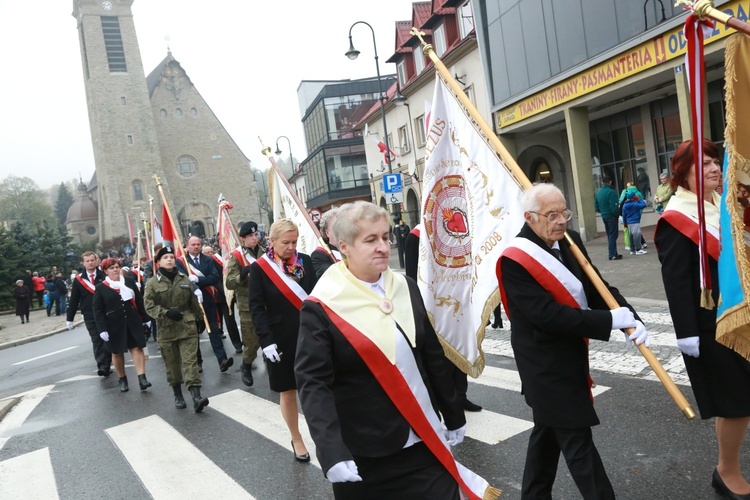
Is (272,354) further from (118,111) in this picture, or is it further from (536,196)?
(118,111)

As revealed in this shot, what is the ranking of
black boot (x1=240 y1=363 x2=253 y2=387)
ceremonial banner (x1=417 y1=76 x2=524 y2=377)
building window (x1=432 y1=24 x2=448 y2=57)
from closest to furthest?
1. ceremonial banner (x1=417 y1=76 x2=524 y2=377)
2. black boot (x1=240 y1=363 x2=253 y2=387)
3. building window (x1=432 y1=24 x2=448 y2=57)

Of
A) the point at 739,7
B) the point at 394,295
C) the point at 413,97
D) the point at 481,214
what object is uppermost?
the point at 413,97

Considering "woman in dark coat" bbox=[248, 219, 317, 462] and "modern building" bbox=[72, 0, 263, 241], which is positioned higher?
"modern building" bbox=[72, 0, 263, 241]

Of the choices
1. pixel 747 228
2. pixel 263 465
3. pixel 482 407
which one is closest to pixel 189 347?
pixel 263 465

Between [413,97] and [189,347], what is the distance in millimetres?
25337

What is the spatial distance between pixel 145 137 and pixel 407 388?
6200 centimetres

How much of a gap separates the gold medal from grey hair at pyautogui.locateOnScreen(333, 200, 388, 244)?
29 centimetres

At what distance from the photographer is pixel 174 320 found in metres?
7.16

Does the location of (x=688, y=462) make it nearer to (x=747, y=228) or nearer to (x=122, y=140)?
(x=747, y=228)

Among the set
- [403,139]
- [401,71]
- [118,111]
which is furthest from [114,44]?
[403,139]

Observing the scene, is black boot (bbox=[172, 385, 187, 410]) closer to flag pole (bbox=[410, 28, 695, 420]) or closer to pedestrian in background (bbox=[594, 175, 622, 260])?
flag pole (bbox=[410, 28, 695, 420])

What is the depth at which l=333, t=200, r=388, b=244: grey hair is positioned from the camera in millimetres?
2654

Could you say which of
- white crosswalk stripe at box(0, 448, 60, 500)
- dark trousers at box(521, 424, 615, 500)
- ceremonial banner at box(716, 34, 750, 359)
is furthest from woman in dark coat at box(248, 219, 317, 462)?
ceremonial banner at box(716, 34, 750, 359)

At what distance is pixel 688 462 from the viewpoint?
3822mm
